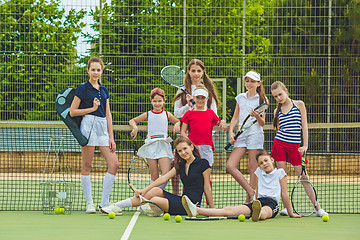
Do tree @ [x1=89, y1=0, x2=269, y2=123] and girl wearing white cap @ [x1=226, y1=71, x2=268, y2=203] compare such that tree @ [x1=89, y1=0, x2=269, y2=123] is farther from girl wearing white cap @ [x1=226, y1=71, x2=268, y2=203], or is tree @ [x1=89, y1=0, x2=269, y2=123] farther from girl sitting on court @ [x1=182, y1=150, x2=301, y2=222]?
girl sitting on court @ [x1=182, y1=150, x2=301, y2=222]

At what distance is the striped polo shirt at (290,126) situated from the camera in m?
6.57

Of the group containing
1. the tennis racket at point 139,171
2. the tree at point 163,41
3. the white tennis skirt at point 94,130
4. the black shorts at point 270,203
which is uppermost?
the tree at point 163,41

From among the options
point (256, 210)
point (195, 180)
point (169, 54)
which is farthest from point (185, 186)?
point (169, 54)

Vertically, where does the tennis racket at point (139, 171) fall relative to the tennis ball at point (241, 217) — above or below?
above

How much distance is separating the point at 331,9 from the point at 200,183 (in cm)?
701

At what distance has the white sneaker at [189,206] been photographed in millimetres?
5969

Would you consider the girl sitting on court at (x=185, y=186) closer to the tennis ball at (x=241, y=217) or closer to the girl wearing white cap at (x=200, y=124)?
the girl wearing white cap at (x=200, y=124)

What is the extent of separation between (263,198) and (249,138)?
76 centimetres

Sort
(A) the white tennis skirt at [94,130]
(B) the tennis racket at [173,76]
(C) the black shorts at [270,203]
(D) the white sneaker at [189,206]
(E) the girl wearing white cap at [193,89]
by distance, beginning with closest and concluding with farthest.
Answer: (D) the white sneaker at [189,206]
(C) the black shorts at [270,203]
(A) the white tennis skirt at [94,130]
(E) the girl wearing white cap at [193,89]
(B) the tennis racket at [173,76]

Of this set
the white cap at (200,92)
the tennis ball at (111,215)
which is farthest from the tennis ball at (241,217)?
the white cap at (200,92)

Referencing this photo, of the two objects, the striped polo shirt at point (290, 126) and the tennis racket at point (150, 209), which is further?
the striped polo shirt at point (290, 126)

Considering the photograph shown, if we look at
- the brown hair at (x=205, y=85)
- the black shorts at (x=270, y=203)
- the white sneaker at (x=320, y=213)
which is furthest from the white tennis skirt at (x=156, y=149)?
the white sneaker at (x=320, y=213)

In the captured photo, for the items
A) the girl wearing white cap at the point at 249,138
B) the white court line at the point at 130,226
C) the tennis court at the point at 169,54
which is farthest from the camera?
the tennis court at the point at 169,54

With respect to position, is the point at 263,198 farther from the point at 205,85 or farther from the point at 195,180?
the point at 205,85
